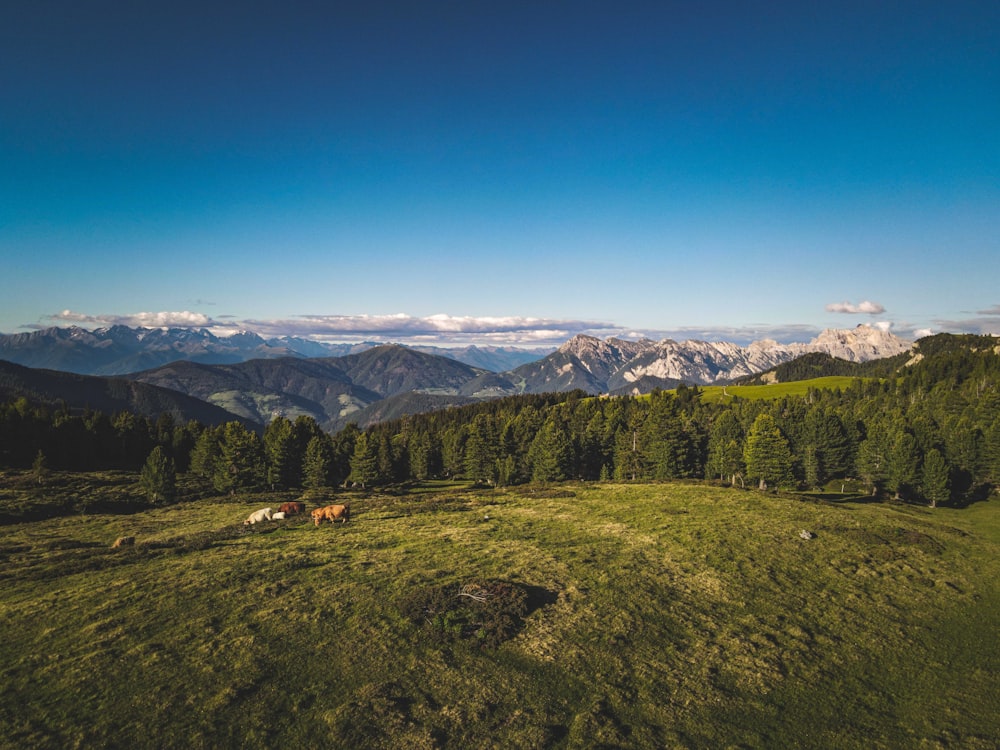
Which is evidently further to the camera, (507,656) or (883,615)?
(883,615)

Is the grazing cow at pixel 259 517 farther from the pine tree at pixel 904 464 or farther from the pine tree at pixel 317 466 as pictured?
the pine tree at pixel 904 464

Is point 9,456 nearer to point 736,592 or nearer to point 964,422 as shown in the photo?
point 736,592

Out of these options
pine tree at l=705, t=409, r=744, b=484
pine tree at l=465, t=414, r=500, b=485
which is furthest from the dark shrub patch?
pine tree at l=465, t=414, r=500, b=485

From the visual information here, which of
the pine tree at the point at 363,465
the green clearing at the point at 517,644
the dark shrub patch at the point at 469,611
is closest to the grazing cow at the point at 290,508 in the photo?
the green clearing at the point at 517,644

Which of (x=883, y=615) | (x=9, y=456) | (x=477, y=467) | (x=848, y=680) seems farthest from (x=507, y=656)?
(x=9, y=456)

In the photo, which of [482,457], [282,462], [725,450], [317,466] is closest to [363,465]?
[317,466]

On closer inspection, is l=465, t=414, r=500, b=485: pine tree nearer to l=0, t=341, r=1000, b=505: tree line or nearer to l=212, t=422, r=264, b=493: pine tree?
l=0, t=341, r=1000, b=505: tree line
